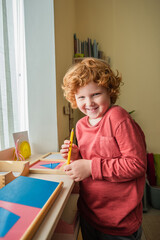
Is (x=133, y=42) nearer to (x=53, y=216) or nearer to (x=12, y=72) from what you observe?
(x=12, y=72)

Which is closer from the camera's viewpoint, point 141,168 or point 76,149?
point 141,168

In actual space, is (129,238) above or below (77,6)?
below

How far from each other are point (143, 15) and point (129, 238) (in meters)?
2.39

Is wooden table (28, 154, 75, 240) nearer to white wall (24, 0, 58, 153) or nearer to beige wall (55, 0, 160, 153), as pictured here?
white wall (24, 0, 58, 153)

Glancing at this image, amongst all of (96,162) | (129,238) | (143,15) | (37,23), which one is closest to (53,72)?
(37,23)

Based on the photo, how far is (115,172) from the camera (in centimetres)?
59

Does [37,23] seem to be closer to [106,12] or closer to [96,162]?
[96,162]

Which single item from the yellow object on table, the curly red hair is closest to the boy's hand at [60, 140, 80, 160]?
the curly red hair

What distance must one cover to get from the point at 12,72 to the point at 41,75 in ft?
0.69

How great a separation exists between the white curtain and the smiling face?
0.64 metres

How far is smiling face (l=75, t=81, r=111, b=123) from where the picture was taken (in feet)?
2.18

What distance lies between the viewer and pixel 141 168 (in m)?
0.58

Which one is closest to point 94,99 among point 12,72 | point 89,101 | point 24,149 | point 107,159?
point 89,101

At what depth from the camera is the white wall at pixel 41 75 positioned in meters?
1.20
